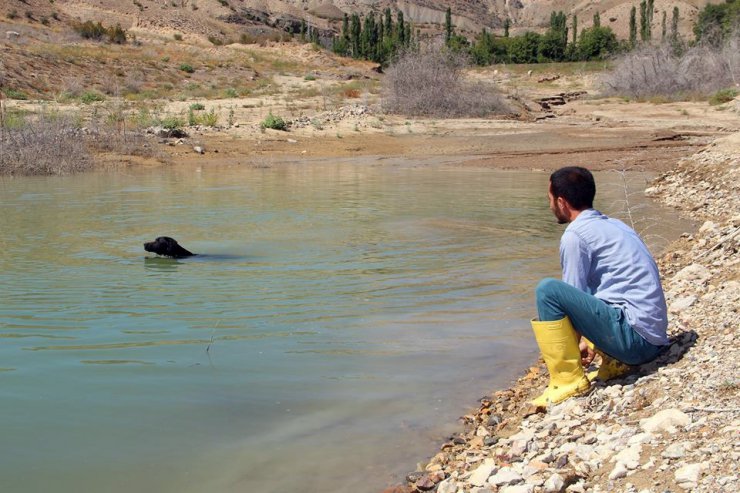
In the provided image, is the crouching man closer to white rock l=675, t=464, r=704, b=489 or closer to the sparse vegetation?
white rock l=675, t=464, r=704, b=489

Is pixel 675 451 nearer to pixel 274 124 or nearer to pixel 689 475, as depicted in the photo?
pixel 689 475

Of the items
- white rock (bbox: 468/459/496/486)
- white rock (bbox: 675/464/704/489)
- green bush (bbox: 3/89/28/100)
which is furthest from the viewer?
green bush (bbox: 3/89/28/100)

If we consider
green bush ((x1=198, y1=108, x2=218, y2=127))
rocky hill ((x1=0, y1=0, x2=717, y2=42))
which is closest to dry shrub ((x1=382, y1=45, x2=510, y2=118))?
green bush ((x1=198, y1=108, x2=218, y2=127))

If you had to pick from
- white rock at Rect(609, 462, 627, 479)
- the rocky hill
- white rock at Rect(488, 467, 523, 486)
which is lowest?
white rock at Rect(488, 467, 523, 486)

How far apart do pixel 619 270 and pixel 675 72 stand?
39758 mm

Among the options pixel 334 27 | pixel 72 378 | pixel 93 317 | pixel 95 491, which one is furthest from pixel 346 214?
pixel 334 27

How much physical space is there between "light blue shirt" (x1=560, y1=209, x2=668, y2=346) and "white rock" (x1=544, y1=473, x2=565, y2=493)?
4.25ft

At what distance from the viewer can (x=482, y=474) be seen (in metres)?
3.88

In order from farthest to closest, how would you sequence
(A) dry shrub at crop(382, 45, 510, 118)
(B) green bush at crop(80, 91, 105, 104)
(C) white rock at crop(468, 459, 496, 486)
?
(B) green bush at crop(80, 91, 105, 104) → (A) dry shrub at crop(382, 45, 510, 118) → (C) white rock at crop(468, 459, 496, 486)

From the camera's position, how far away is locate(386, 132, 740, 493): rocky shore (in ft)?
11.2

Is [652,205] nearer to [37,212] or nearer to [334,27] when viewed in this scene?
[37,212]

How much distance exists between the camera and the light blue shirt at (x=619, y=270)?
459 cm

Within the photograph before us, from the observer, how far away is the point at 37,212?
45.0ft

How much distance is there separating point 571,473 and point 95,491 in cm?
215
